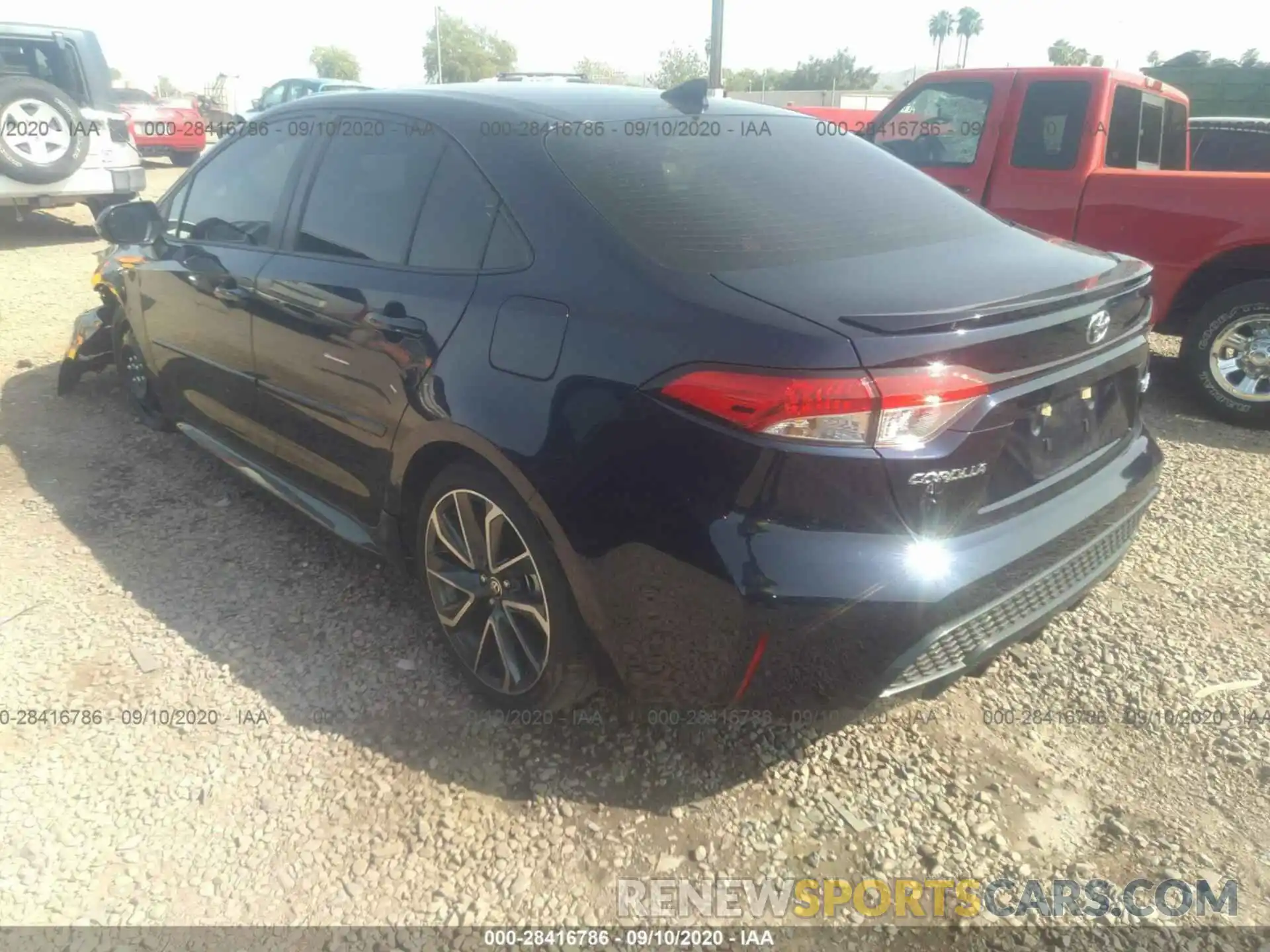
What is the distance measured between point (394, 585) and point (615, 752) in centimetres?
120

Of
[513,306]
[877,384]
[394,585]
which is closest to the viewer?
[877,384]

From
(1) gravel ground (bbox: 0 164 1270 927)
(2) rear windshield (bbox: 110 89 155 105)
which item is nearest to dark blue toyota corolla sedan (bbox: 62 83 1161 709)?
(1) gravel ground (bbox: 0 164 1270 927)

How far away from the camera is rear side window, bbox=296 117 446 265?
8.61 feet

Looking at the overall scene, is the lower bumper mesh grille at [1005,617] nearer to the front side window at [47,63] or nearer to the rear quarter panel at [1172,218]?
the rear quarter panel at [1172,218]

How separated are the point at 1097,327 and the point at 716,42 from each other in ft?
Result: 43.8

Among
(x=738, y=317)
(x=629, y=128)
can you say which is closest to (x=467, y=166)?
(x=629, y=128)

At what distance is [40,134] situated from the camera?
8453 mm

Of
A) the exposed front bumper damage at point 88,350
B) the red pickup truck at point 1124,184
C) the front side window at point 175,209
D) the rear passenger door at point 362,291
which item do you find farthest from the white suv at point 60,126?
the red pickup truck at point 1124,184

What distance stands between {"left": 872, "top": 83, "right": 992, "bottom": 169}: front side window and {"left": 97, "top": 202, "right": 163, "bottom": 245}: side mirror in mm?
4115

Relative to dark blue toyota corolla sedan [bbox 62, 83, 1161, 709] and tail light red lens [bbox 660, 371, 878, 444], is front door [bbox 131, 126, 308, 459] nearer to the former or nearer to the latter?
dark blue toyota corolla sedan [bbox 62, 83, 1161, 709]

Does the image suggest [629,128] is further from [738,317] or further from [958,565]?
[958,565]

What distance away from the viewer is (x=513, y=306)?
220 centimetres

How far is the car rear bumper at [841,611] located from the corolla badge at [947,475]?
0.13 m

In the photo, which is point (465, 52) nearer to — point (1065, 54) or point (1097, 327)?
point (1065, 54)
